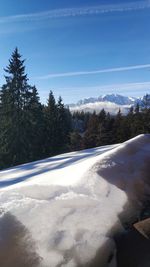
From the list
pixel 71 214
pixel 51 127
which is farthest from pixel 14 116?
pixel 71 214

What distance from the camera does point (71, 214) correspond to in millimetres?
6527

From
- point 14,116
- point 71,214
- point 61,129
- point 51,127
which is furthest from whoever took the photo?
point 61,129

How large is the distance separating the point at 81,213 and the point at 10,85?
2828 cm

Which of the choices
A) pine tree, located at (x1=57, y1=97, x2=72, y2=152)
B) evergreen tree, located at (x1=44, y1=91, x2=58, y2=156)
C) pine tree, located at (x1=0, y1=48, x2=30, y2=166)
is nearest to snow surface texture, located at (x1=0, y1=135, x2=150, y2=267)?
pine tree, located at (x1=0, y1=48, x2=30, y2=166)

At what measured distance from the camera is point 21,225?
19.6 ft

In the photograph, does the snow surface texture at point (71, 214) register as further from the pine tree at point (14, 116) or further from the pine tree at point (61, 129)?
the pine tree at point (61, 129)

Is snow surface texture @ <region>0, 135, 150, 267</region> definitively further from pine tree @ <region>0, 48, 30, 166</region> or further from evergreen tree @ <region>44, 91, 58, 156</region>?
evergreen tree @ <region>44, 91, 58, 156</region>

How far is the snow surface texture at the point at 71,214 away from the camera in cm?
527

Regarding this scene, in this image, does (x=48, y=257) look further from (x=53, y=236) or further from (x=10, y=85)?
(x=10, y=85)

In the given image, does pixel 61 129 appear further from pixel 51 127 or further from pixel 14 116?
pixel 14 116

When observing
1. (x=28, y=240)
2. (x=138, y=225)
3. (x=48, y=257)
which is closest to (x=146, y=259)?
(x=138, y=225)

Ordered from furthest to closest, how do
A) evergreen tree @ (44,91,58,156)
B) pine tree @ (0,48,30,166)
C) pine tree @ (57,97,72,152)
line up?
pine tree @ (57,97,72,152), evergreen tree @ (44,91,58,156), pine tree @ (0,48,30,166)

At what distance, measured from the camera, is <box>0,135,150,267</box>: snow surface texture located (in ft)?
17.3

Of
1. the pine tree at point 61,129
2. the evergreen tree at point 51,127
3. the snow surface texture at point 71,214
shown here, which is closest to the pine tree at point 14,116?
the evergreen tree at point 51,127
